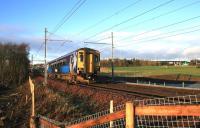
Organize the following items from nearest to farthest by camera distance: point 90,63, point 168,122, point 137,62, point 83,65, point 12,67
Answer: point 168,122, point 83,65, point 90,63, point 12,67, point 137,62

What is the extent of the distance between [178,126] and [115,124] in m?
1.90

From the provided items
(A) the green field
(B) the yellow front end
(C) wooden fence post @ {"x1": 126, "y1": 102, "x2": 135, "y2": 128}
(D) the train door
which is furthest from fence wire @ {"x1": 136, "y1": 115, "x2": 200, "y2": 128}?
(A) the green field

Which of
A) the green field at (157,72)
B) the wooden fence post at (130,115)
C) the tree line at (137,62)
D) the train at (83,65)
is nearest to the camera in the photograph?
the wooden fence post at (130,115)

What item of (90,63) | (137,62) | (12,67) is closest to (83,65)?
(90,63)

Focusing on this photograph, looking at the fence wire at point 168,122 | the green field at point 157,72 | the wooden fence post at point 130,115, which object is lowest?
the fence wire at point 168,122

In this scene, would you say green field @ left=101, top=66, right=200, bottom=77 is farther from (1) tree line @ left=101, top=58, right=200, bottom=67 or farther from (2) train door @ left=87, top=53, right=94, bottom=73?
(2) train door @ left=87, top=53, right=94, bottom=73

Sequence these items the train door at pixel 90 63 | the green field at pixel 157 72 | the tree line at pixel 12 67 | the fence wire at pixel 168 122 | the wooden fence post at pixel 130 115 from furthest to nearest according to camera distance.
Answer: the green field at pixel 157 72 < the tree line at pixel 12 67 < the train door at pixel 90 63 < the fence wire at pixel 168 122 < the wooden fence post at pixel 130 115

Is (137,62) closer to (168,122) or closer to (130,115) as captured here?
(168,122)

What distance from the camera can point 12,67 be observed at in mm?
51875

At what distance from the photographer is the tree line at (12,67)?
160 feet

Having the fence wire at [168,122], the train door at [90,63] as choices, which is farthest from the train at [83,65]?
Answer: the fence wire at [168,122]

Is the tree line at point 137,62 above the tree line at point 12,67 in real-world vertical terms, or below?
above

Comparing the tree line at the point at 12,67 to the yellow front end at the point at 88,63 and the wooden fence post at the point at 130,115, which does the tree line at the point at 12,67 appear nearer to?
the yellow front end at the point at 88,63

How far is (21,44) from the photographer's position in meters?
70.4
